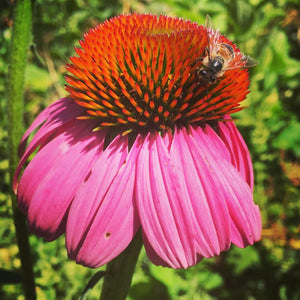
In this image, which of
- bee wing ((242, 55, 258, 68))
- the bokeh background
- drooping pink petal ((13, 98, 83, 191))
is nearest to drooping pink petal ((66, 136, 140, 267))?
drooping pink petal ((13, 98, 83, 191))

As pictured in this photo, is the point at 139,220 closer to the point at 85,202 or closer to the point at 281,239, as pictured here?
the point at 85,202

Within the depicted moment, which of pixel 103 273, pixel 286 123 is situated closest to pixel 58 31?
pixel 286 123

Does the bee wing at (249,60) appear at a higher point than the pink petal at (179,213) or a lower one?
higher

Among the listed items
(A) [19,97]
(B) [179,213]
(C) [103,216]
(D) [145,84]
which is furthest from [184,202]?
(A) [19,97]

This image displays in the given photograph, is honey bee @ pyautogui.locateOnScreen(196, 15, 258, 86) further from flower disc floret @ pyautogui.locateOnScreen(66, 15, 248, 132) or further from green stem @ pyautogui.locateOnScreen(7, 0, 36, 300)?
green stem @ pyautogui.locateOnScreen(7, 0, 36, 300)

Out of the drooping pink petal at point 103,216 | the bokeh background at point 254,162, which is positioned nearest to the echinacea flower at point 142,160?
the drooping pink petal at point 103,216

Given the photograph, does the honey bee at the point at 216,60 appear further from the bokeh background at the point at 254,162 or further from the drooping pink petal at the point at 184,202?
the bokeh background at the point at 254,162
